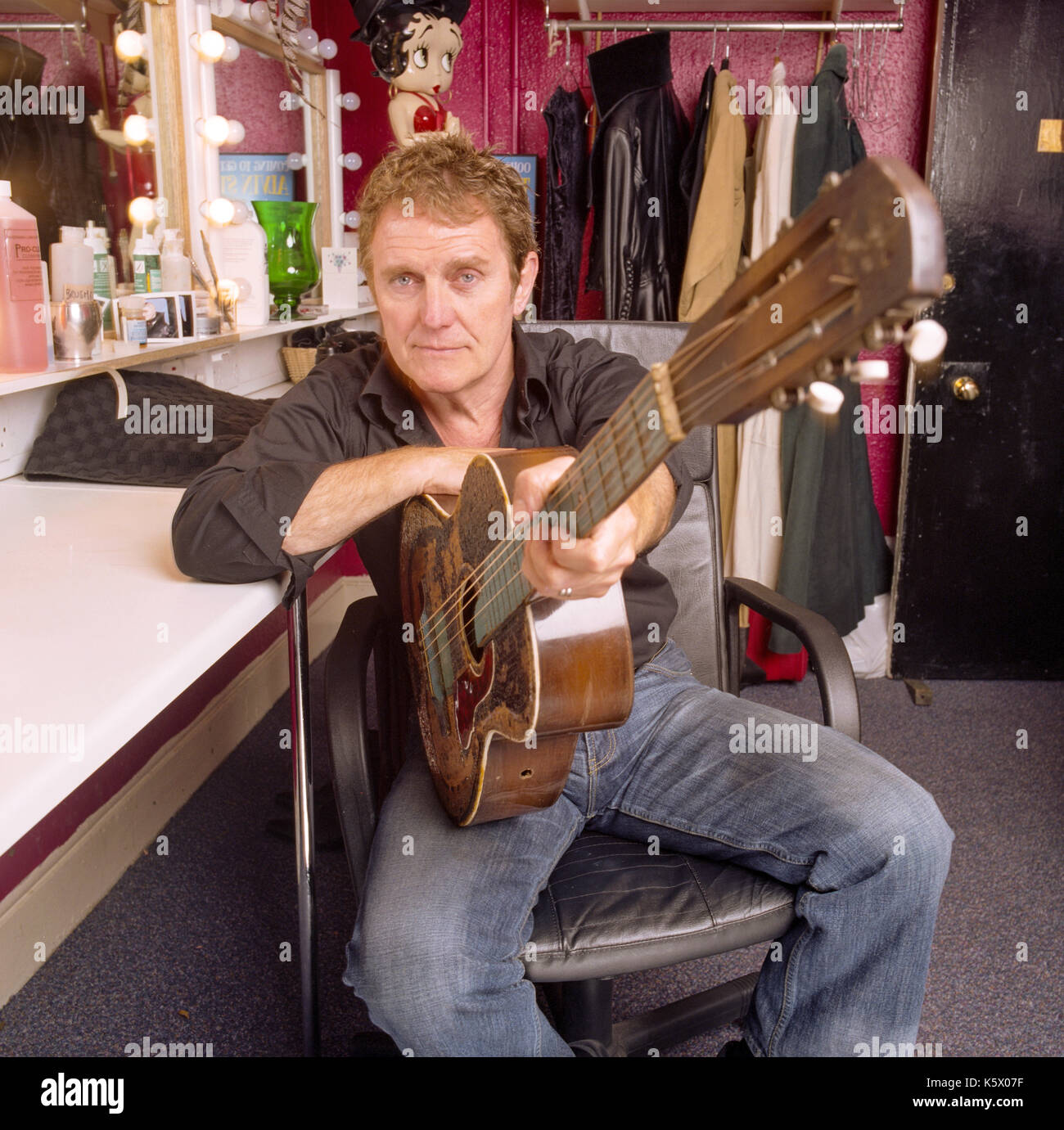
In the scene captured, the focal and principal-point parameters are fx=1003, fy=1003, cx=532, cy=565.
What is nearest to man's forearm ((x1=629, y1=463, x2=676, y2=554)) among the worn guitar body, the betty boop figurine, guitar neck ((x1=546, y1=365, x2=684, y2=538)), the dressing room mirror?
the worn guitar body

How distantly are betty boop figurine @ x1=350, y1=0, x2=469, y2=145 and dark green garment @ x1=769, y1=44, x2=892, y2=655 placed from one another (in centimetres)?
107

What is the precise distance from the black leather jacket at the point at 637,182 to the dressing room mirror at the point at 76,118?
1.26m

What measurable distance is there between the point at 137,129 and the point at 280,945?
1755 millimetres

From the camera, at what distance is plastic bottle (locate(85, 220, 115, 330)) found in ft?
6.31

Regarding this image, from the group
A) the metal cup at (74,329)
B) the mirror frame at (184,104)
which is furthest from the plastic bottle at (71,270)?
the mirror frame at (184,104)

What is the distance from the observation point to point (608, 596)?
1044 millimetres

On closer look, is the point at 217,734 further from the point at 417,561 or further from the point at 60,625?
the point at 60,625

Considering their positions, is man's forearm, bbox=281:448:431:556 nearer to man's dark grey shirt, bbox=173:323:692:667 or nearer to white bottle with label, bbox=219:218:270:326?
man's dark grey shirt, bbox=173:323:692:667

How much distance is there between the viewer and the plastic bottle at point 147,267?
6.95 ft

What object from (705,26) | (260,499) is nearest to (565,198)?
(705,26)

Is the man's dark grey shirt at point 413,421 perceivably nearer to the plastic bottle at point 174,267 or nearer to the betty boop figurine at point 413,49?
the plastic bottle at point 174,267
